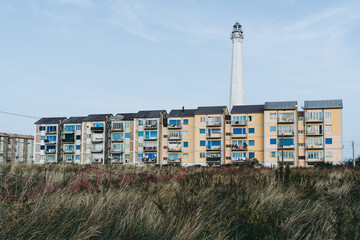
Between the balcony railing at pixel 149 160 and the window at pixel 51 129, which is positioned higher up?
the window at pixel 51 129

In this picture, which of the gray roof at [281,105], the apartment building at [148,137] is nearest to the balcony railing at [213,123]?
the gray roof at [281,105]

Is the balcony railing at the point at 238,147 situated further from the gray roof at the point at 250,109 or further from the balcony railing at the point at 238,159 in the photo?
the gray roof at the point at 250,109

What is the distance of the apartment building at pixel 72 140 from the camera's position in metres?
84.4

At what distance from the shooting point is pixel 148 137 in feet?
262

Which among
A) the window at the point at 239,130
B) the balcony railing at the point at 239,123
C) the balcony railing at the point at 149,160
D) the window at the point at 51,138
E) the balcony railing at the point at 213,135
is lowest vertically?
the balcony railing at the point at 149,160

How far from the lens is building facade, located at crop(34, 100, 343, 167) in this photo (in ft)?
224

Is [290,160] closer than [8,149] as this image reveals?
Yes

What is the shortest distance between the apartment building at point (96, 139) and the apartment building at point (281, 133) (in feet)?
121

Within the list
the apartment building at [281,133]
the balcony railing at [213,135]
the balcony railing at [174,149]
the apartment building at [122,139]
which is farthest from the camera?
the apartment building at [122,139]

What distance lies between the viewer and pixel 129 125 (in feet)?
271

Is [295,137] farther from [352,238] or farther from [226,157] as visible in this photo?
[352,238]

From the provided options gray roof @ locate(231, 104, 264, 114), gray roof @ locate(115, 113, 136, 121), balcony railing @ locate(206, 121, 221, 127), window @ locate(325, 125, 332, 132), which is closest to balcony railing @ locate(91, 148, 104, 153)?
gray roof @ locate(115, 113, 136, 121)

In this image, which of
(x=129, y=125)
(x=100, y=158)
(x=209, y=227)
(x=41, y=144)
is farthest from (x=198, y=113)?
(x=209, y=227)

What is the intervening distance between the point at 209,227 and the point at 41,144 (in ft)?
289
